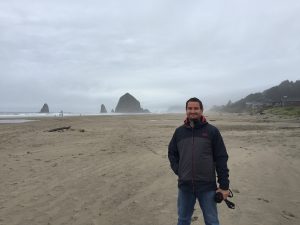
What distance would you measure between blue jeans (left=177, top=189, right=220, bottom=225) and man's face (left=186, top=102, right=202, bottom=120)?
1.06 m

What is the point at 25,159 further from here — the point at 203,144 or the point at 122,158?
the point at 203,144

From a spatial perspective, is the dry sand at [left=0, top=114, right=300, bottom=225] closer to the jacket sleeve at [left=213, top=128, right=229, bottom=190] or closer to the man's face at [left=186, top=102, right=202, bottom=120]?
the jacket sleeve at [left=213, top=128, right=229, bottom=190]

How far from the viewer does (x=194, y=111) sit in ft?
16.3

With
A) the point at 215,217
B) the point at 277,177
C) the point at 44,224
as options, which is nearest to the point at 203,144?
the point at 215,217

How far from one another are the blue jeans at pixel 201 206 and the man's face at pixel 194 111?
106cm

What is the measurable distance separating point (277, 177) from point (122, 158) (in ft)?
18.1

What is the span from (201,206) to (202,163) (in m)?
0.65

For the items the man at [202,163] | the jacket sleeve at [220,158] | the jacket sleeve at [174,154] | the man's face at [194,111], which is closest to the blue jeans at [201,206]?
the man at [202,163]

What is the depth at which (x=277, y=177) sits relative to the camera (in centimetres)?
1014

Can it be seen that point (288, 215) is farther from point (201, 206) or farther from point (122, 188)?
point (122, 188)

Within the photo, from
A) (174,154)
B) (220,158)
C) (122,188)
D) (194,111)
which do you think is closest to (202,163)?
(220,158)

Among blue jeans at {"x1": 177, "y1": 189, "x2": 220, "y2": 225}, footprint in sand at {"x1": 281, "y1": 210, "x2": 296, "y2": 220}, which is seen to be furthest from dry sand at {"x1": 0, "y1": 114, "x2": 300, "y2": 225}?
blue jeans at {"x1": 177, "y1": 189, "x2": 220, "y2": 225}

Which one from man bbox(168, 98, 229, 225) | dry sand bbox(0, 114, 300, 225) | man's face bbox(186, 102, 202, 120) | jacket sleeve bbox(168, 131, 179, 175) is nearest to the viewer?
man bbox(168, 98, 229, 225)

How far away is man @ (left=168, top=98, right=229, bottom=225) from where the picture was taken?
15.9 ft
